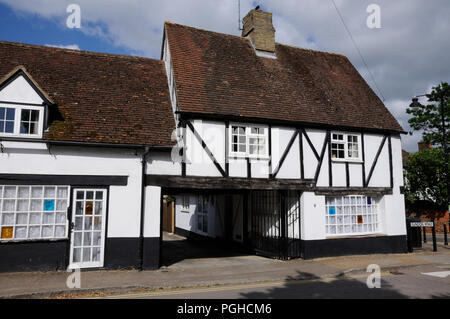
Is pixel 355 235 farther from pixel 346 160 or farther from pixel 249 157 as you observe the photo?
pixel 249 157

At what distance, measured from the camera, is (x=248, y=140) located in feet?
42.4

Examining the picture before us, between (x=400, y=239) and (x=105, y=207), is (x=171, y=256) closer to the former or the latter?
(x=105, y=207)

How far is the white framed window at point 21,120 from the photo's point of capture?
1039cm

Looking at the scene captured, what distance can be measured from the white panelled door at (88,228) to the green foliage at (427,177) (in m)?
23.3

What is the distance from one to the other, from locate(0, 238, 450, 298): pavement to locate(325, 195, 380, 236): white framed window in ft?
3.71

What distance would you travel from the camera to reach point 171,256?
1440 centimetres

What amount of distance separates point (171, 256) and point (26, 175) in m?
6.50

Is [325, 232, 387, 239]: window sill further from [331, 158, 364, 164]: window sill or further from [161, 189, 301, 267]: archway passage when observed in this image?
[331, 158, 364, 164]: window sill

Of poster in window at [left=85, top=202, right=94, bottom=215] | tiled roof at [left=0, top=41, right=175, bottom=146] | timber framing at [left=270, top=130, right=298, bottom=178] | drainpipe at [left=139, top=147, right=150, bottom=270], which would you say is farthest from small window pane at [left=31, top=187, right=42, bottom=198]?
timber framing at [left=270, top=130, right=298, bottom=178]

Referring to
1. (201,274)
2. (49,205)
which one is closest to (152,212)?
A: (201,274)

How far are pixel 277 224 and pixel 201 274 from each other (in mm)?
4767

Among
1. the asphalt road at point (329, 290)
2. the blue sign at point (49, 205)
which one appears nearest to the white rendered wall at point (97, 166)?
the blue sign at point (49, 205)

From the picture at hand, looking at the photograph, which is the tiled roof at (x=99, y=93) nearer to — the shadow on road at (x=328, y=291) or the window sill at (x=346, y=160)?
the shadow on road at (x=328, y=291)
